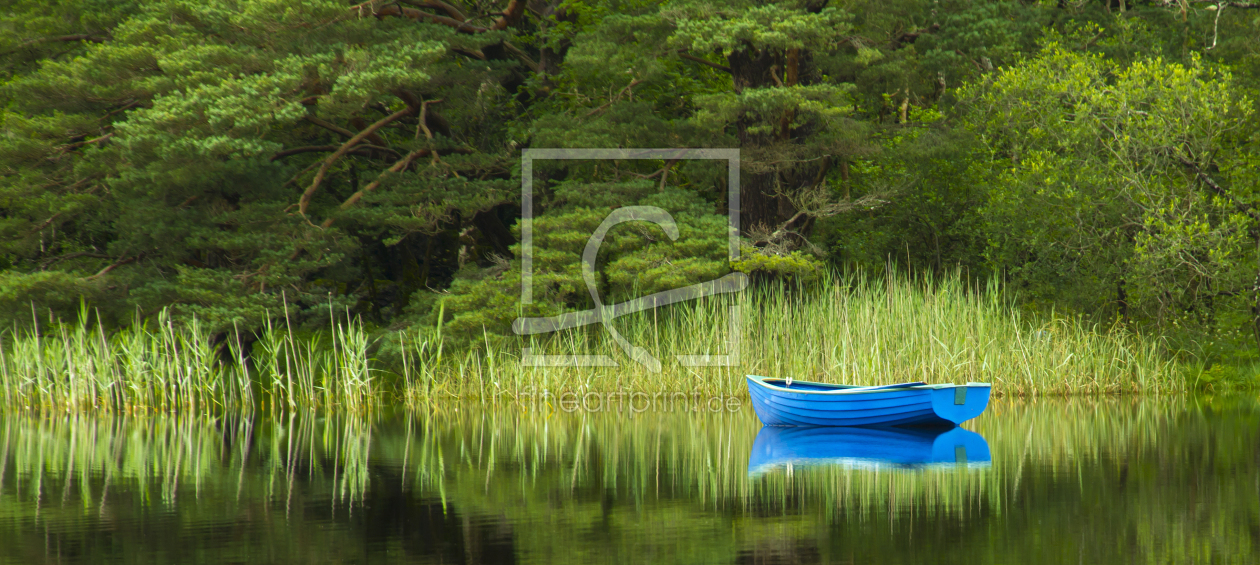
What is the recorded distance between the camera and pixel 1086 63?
16062mm

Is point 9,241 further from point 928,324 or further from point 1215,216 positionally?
point 1215,216

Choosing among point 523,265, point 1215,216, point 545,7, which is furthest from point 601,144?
point 1215,216

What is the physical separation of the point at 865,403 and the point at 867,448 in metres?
1.49

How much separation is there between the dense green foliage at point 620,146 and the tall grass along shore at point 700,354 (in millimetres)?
727

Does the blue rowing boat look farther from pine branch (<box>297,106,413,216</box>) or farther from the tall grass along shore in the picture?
pine branch (<box>297,106,413,216</box>)

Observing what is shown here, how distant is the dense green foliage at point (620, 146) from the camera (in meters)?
15.1

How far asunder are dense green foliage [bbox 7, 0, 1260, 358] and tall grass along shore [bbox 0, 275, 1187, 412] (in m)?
0.73

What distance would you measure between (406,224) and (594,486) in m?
9.94

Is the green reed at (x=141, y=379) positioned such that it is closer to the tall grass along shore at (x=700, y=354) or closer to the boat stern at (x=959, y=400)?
the tall grass along shore at (x=700, y=354)

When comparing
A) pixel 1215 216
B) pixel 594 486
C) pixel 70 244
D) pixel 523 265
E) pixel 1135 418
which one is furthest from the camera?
pixel 70 244

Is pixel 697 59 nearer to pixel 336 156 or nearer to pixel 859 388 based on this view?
pixel 336 156

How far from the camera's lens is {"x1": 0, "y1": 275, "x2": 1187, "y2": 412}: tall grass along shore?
13562 mm
